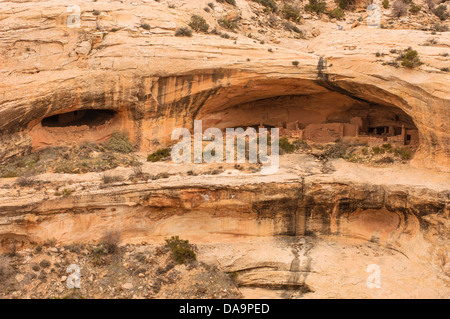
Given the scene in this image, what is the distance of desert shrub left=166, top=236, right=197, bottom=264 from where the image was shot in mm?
13141

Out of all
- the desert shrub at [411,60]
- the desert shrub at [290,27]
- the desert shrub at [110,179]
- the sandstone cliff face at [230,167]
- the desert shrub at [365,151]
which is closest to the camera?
the sandstone cliff face at [230,167]

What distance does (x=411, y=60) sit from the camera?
46.9 ft

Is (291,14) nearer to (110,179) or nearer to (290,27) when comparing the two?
(290,27)

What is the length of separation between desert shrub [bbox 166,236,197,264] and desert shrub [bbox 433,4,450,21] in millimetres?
15532

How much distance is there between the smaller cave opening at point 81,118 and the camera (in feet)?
55.5

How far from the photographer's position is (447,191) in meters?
12.5

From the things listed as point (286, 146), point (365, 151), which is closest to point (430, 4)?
point (365, 151)

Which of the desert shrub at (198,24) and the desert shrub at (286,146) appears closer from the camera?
the desert shrub at (286,146)

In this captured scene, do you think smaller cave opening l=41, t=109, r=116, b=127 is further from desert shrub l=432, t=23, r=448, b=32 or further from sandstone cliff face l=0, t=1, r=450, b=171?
desert shrub l=432, t=23, r=448, b=32

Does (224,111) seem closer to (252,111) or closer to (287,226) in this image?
(252,111)

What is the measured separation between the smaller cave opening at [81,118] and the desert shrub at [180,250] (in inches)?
240

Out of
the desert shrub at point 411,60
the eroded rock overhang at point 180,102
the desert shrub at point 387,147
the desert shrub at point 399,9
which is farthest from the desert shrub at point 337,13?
the desert shrub at point 387,147

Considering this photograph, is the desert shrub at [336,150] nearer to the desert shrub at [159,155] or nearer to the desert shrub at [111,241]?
the desert shrub at [159,155]

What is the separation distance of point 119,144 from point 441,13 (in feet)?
50.8
